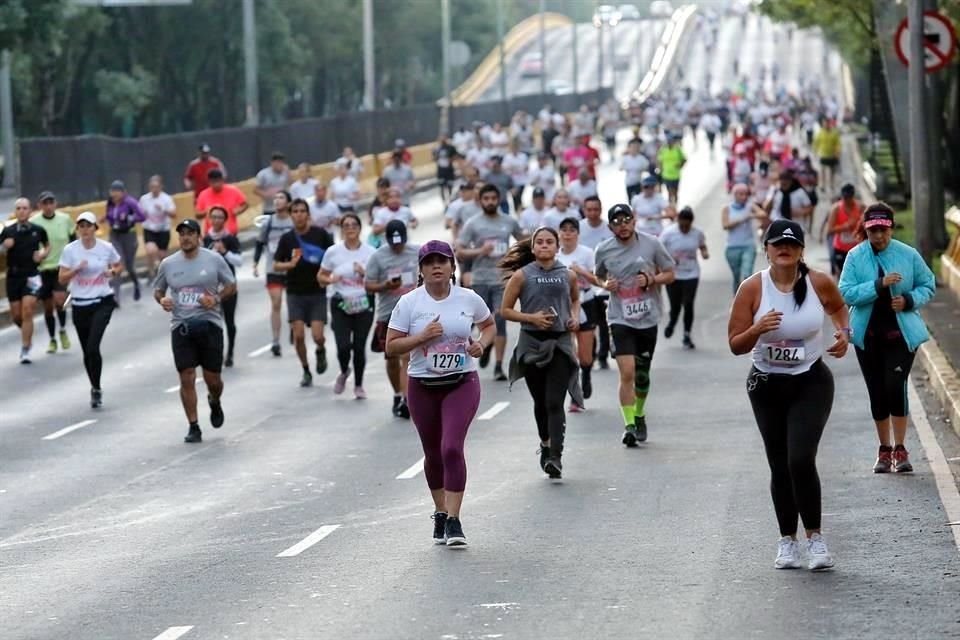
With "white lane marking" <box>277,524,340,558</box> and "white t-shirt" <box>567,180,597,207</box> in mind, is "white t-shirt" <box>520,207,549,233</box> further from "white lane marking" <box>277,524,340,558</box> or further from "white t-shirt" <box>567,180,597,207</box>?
"white lane marking" <box>277,524,340,558</box>

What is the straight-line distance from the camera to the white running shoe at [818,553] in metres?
12.1

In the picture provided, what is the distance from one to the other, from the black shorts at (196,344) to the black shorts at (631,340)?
11.4 feet

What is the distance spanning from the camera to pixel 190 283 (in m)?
19.7

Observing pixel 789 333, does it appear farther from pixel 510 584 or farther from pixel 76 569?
pixel 76 569

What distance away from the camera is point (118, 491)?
1681 cm

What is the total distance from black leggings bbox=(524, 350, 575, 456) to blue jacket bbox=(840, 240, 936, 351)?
2.03 m

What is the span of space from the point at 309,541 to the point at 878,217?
4219mm

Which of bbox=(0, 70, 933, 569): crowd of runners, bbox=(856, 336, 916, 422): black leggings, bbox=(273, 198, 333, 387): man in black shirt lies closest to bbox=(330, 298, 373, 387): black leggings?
bbox=(0, 70, 933, 569): crowd of runners

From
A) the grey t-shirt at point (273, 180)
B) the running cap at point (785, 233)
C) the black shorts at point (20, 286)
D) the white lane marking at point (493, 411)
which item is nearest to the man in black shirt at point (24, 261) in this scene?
the black shorts at point (20, 286)

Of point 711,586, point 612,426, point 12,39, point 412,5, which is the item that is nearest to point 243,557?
point 711,586

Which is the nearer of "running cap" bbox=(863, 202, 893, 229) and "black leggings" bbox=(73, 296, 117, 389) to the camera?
"running cap" bbox=(863, 202, 893, 229)

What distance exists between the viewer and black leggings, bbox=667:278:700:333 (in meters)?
25.8

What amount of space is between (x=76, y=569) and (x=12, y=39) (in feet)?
117

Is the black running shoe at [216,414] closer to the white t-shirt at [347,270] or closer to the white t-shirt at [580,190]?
the white t-shirt at [347,270]
